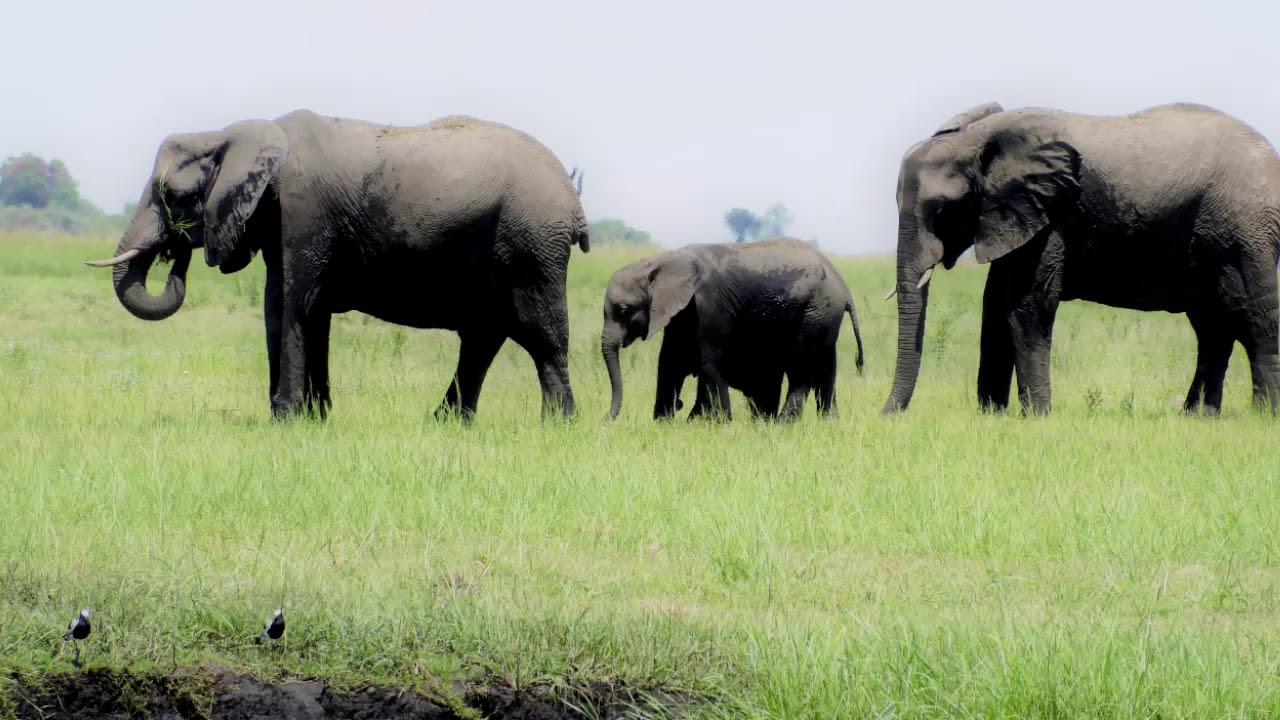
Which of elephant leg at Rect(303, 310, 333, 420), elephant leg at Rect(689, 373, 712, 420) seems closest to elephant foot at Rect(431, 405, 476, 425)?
elephant leg at Rect(303, 310, 333, 420)

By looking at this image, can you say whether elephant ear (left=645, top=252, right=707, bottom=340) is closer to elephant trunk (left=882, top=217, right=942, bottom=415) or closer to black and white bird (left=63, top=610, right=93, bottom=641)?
elephant trunk (left=882, top=217, right=942, bottom=415)

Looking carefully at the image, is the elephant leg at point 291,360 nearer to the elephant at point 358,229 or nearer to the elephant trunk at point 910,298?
the elephant at point 358,229

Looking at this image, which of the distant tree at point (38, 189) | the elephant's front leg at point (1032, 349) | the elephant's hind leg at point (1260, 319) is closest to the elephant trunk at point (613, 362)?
the elephant's front leg at point (1032, 349)

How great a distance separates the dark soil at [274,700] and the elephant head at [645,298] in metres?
6.00

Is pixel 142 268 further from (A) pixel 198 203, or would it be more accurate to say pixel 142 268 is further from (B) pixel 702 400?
(B) pixel 702 400

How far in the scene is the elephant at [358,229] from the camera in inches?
398

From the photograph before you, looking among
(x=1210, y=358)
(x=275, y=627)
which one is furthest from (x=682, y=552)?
(x=1210, y=358)

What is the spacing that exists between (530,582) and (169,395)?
25.4 feet

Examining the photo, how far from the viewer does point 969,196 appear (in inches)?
475

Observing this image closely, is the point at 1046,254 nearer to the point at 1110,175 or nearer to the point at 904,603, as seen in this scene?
the point at 1110,175

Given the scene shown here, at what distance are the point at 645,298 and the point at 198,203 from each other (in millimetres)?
3234

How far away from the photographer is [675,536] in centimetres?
672

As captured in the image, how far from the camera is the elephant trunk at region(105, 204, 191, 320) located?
10.2 metres

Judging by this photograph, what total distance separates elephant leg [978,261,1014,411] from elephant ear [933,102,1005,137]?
1131 millimetres
